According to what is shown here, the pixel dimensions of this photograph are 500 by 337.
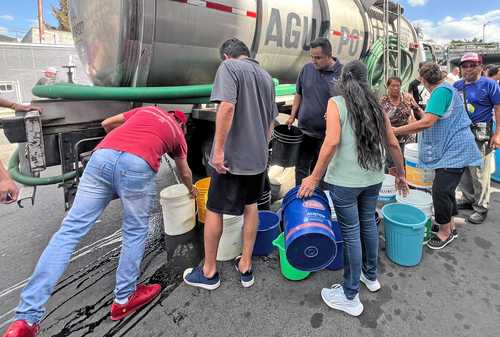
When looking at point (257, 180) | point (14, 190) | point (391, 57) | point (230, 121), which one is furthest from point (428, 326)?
point (391, 57)

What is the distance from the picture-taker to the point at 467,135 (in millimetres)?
2535

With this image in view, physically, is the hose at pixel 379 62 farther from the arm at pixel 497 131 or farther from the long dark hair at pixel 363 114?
the long dark hair at pixel 363 114

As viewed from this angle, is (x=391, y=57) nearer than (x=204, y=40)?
No

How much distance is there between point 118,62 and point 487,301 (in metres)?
3.37

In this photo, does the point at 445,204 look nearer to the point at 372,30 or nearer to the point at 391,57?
the point at 372,30

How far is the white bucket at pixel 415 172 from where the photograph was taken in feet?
11.2

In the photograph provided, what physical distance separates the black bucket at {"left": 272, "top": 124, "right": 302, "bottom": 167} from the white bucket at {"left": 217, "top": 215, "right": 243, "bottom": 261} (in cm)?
91

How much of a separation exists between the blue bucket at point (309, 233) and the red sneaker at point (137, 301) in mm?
1037

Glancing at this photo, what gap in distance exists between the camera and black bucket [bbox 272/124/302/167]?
3074 millimetres

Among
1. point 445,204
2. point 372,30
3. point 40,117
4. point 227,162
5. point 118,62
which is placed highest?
point 372,30

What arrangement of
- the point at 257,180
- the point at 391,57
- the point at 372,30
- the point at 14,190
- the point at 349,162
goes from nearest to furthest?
1. the point at 14,190
2. the point at 349,162
3. the point at 257,180
4. the point at 372,30
5. the point at 391,57

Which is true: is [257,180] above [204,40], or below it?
below

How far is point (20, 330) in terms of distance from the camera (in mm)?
1595

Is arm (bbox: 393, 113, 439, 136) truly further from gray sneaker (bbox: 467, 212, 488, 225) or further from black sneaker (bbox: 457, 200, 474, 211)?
black sneaker (bbox: 457, 200, 474, 211)
